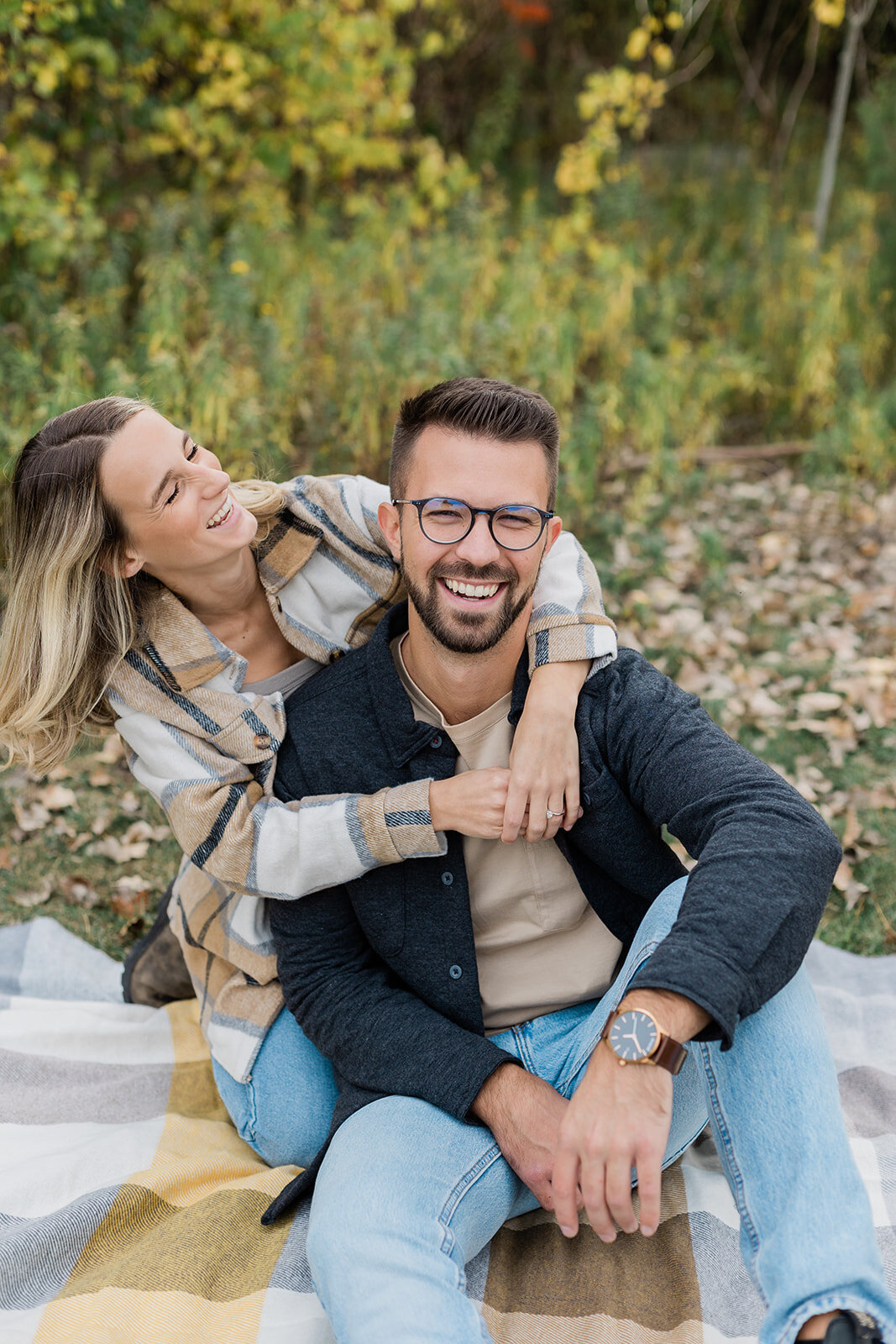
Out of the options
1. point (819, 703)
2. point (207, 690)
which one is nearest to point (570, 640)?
point (207, 690)

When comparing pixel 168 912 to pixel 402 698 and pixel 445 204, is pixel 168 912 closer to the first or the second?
pixel 402 698

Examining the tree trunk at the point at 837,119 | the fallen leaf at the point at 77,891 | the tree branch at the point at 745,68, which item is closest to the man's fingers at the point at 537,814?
A: the fallen leaf at the point at 77,891

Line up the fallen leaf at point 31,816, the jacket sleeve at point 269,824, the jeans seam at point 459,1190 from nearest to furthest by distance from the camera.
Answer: the jeans seam at point 459,1190 < the jacket sleeve at point 269,824 < the fallen leaf at point 31,816

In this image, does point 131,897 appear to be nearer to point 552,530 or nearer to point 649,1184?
point 552,530

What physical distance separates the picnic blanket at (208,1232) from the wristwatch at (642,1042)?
0.69 m

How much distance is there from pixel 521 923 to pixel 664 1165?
0.60m

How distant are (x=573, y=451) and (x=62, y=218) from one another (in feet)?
9.38

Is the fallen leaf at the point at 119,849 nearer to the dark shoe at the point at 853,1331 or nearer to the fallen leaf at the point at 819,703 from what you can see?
the fallen leaf at the point at 819,703

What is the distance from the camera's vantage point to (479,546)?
2441 millimetres

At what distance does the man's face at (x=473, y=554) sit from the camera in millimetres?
2453

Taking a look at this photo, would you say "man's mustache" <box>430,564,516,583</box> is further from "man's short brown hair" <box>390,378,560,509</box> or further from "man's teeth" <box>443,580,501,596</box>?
"man's short brown hair" <box>390,378,560,509</box>

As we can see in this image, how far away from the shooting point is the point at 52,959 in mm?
3549

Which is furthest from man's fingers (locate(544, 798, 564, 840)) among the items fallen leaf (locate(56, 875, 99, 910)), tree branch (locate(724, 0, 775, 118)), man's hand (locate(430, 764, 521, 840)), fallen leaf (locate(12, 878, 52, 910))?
tree branch (locate(724, 0, 775, 118))

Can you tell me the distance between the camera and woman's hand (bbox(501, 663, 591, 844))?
2.33 meters
